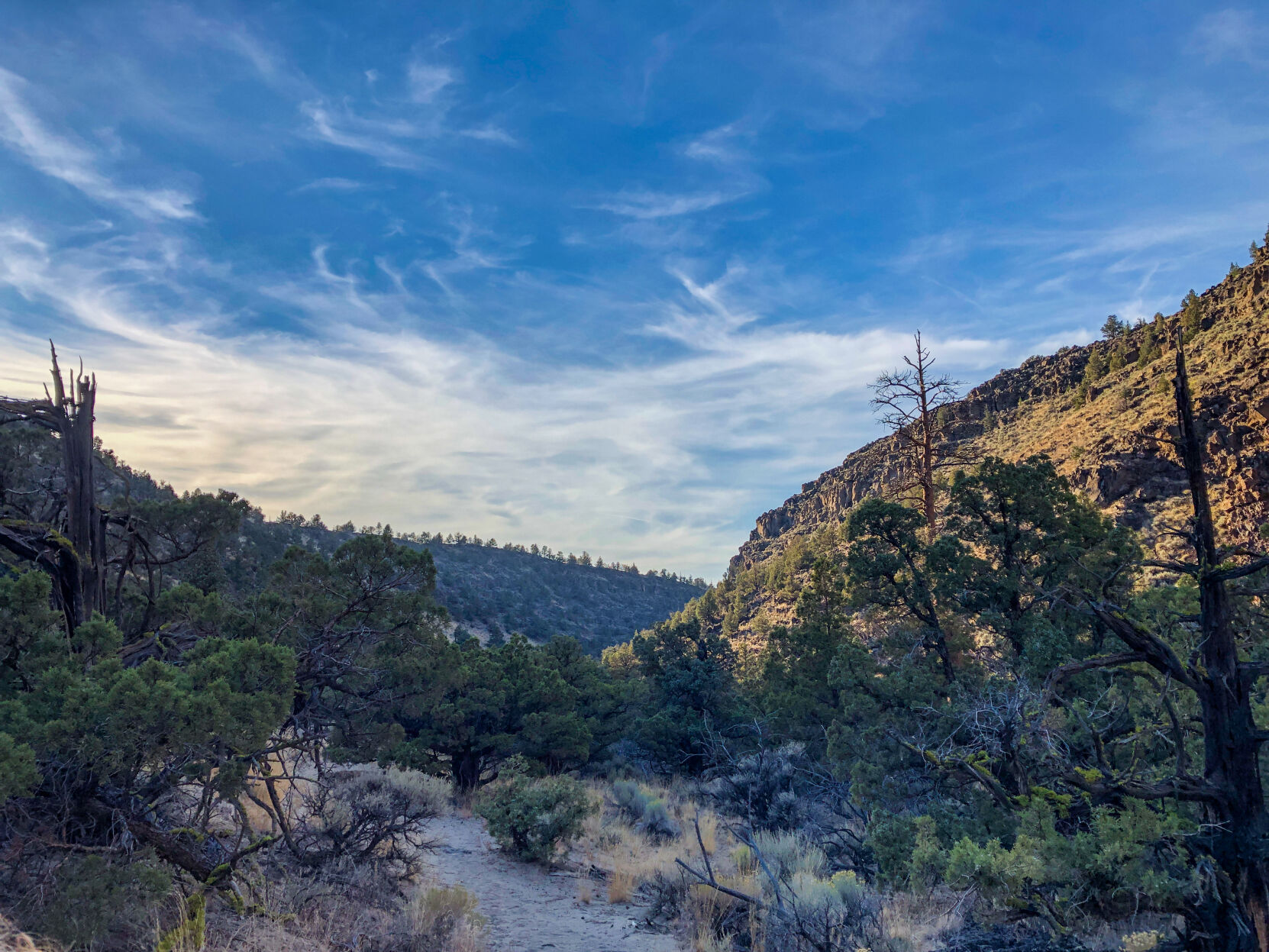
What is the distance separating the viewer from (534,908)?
9508mm

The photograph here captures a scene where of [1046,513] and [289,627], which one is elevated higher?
[1046,513]

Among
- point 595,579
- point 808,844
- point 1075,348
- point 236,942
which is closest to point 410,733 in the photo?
point 808,844

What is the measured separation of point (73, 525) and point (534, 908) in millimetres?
7584

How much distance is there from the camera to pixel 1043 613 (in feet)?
37.1

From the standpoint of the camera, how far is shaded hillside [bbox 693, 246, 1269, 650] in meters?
24.2

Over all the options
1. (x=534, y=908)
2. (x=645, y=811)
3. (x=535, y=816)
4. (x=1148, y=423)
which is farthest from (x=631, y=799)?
(x=1148, y=423)

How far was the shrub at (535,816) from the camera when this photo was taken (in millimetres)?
11750

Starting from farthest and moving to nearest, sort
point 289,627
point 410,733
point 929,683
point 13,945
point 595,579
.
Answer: point 595,579, point 410,733, point 929,683, point 289,627, point 13,945

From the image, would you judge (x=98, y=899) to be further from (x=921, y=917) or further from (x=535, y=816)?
(x=535, y=816)

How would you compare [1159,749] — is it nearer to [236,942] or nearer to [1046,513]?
[1046,513]

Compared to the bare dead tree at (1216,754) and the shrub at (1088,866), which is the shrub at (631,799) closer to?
the shrub at (1088,866)

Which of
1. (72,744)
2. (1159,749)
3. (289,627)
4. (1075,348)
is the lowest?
(1159,749)

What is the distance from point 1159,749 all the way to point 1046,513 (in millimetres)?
4934

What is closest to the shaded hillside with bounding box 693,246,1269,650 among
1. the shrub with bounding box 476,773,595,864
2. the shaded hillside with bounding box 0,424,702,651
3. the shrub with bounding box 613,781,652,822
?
the shrub with bounding box 476,773,595,864
